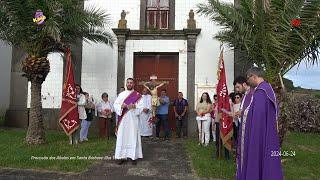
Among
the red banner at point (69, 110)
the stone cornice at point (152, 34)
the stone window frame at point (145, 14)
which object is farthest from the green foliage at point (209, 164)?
the stone window frame at point (145, 14)

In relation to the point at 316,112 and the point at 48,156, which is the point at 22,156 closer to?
the point at 48,156

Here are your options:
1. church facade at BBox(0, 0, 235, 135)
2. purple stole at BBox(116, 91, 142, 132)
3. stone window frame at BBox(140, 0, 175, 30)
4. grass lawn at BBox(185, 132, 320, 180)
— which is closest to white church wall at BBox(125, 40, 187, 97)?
church facade at BBox(0, 0, 235, 135)

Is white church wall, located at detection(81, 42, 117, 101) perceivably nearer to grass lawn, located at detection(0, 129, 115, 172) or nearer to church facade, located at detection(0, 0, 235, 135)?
church facade, located at detection(0, 0, 235, 135)

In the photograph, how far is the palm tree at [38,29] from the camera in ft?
40.9

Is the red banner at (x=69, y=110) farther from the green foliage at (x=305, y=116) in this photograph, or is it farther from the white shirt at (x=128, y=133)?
the green foliage at (x=305, y=116)

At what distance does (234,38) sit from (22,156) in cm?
615

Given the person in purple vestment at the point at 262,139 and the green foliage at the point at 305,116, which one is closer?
the person in purple vestment at the point at 262,139

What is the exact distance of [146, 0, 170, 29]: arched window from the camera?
17.2 metres

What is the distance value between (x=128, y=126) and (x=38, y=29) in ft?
13.4

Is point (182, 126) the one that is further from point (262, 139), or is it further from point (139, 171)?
point (262, 139)

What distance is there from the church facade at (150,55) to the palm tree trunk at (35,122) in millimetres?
3619

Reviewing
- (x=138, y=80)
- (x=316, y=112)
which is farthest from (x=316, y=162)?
(x=316, y=112)

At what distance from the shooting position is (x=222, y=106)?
35.7 feet

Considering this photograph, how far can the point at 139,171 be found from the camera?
9.80m
